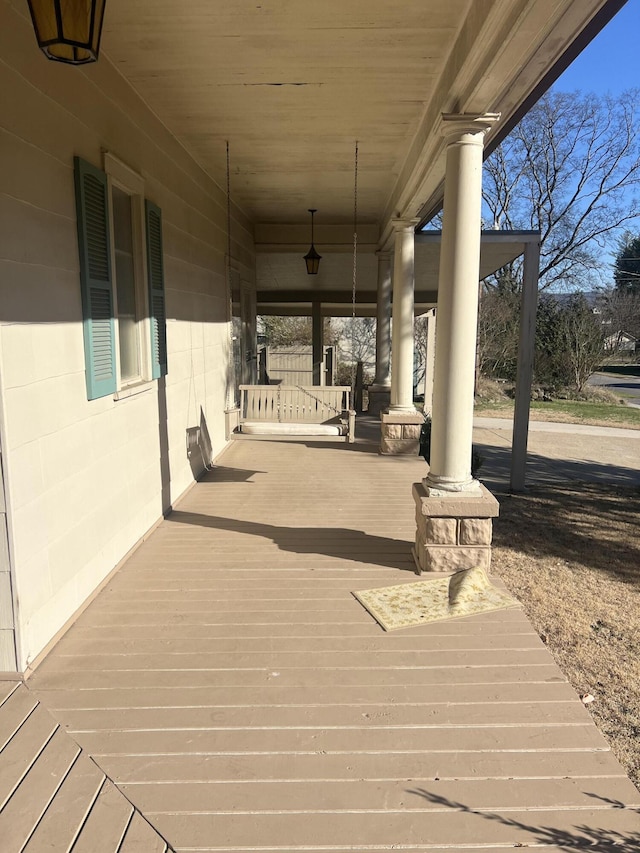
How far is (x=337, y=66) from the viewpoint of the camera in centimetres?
350

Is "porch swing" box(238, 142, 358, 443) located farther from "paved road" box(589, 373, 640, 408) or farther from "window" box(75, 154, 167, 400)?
"paved road" box(589, 373, 640, 408)

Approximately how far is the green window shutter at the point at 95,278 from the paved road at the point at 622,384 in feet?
56.2

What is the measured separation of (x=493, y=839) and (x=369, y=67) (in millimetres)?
3637

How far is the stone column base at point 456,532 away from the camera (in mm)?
3248

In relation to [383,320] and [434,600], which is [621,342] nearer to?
[383,320]

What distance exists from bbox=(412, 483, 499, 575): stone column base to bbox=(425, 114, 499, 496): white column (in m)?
0.12

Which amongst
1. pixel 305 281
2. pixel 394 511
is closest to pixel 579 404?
pixel 305 281

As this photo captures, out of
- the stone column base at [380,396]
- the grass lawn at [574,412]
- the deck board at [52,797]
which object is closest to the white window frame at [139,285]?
the deck board at [52,797]

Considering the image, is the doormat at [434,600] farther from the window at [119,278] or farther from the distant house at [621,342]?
the distant house at [621,342]

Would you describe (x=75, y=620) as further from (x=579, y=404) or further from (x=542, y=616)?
(x=579, y=404)

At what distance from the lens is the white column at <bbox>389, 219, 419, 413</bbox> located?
643 centimetres

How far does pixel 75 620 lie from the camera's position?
277cm

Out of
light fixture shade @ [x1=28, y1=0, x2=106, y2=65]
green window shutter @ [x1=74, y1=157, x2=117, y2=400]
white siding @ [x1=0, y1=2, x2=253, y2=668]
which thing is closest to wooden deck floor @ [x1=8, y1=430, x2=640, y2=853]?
white siding @ [x1=0, y1=2, x2=253, y2=668]

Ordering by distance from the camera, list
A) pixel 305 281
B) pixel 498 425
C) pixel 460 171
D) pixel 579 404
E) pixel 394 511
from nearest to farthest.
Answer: pixel 460 171, pixel 394 511, pixel 305 281, pixel 498 425, pixel 579 404
